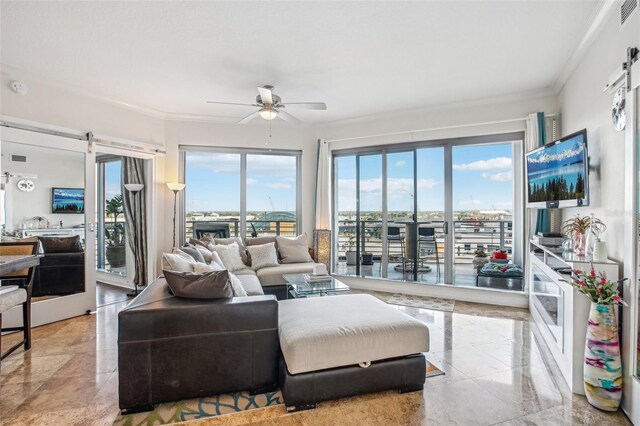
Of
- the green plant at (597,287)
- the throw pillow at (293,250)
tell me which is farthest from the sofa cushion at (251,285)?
the green plant at (597,287)

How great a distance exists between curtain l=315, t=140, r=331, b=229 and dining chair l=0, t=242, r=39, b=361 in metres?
3.62

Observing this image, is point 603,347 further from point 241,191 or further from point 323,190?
point 241,191

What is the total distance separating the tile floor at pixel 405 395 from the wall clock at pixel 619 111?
1.83 meters

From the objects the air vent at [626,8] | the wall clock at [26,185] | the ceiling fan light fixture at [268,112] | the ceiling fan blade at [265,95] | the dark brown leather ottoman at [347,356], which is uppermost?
the air vent at [626,8]

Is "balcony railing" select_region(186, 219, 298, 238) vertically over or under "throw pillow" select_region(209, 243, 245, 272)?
over

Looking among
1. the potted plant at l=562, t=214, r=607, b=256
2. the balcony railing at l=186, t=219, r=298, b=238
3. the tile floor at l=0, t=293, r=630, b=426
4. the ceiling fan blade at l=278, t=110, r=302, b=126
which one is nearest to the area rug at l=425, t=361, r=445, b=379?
the tile floor at l=0, t=293, r=630, b=426

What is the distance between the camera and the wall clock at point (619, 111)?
6.94ft

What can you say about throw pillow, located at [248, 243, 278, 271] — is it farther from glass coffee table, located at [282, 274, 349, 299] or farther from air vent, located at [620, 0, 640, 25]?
air vent, located at [620, 0, 640, 25]

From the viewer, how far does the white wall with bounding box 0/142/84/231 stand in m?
3.42

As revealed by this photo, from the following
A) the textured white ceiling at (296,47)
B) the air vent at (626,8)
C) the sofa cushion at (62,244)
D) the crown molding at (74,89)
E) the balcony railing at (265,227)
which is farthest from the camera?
the balcony railing at (265,227)

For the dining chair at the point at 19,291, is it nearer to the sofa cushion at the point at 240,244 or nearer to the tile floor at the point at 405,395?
the tile floor at the point at 405,395

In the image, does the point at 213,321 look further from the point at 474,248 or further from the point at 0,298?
the point at 474,248

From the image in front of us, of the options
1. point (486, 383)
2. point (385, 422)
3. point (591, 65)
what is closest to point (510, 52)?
point (591, 65)

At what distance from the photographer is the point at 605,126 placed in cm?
257
